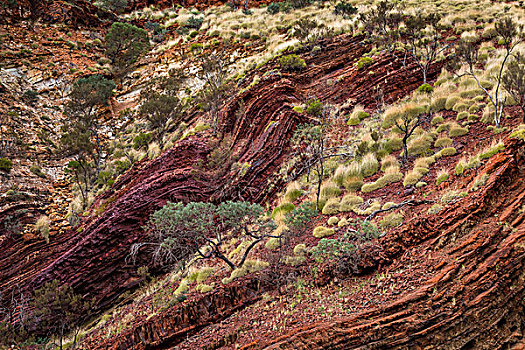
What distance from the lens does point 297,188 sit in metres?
14.8

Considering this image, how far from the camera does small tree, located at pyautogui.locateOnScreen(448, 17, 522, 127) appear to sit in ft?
41.6

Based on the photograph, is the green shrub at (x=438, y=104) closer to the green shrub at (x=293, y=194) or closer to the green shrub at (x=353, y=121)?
the green shrub at (x=353, y=121)

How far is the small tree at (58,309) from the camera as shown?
13547mm

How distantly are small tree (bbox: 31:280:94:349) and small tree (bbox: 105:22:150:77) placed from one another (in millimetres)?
28580

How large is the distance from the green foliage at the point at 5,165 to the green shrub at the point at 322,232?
2035cm

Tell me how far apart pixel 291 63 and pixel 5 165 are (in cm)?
2013

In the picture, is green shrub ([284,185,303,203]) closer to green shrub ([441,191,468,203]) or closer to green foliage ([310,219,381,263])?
green foliage ([310,219,381,263])

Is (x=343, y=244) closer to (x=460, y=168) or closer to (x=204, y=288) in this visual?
(x=460, y=168)

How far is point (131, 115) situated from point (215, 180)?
1626cm

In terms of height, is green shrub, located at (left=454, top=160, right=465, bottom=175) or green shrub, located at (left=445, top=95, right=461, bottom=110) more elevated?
green shrub, located at (left=445, top=95, right=461, bottom=110)

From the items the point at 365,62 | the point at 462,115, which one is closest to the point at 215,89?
the point at 365,62

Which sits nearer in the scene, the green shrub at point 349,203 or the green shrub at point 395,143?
the green shrub at point 349,203

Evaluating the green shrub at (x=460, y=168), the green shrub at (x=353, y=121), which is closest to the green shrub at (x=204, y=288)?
the green shrub at (x=460, y=168)

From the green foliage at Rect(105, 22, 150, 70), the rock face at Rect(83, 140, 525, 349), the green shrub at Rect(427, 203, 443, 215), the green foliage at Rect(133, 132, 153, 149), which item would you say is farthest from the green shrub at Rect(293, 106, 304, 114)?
the green foliage at Rect(105, 22, 150, 70)
